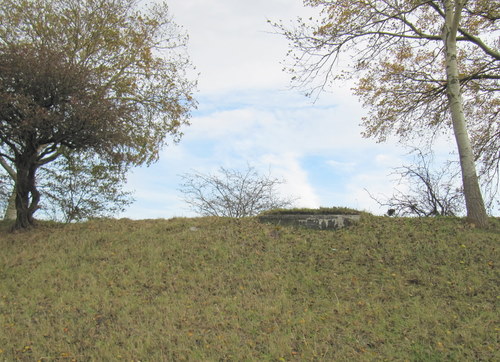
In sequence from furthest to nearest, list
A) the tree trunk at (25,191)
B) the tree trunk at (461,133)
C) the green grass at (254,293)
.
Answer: the tree trunk at (25,191)
the tree trunk at (461,133)
the green grass at (254,293)

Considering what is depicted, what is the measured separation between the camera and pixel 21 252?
9953 mm

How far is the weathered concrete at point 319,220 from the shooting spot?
32.5 feet

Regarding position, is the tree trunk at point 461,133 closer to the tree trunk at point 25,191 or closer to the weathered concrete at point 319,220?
the weathered concrete at point 319,220

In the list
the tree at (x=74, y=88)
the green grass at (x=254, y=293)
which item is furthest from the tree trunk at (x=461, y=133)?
the tree at (x=74, y=88)

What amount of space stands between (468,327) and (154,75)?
13399 mm

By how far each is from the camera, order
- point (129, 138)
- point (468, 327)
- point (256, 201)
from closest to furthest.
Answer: point (468, 327)
point (129, 138)
point (256, 201)

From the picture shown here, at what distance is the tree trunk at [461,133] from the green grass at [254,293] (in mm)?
487

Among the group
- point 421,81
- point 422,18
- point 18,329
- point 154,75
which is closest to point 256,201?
point 154,75

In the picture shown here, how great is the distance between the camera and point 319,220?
10.0m

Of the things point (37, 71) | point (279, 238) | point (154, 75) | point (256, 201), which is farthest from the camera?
point (256, 201)

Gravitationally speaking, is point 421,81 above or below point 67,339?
above

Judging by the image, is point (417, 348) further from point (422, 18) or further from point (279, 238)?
point (422, 18)

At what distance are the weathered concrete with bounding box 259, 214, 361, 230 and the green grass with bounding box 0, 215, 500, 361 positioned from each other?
0.95 ft

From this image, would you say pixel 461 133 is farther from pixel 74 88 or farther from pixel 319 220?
pixel 74 88
